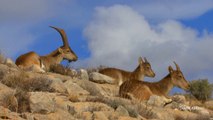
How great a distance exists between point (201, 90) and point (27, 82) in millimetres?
19700

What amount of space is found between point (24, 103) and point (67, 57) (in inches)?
680

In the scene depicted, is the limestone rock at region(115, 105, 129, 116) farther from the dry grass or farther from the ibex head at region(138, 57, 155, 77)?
the ibex head at region(138, 57, 155, 77)

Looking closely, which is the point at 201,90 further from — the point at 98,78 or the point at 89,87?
the point at 89,87

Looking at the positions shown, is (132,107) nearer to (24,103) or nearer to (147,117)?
(147,117)

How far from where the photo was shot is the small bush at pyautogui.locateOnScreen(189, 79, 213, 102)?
32.6m

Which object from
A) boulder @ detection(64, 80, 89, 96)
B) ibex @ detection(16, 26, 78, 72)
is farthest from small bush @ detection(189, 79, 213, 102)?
boulder @ detection(64, 80, 89, 96)

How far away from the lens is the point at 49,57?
2747 centimetres

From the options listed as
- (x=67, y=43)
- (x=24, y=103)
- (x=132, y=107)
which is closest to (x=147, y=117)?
(x=132, y=107)

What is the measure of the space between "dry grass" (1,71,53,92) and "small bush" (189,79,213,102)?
60.4ft

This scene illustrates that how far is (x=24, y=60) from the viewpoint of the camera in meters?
25.3

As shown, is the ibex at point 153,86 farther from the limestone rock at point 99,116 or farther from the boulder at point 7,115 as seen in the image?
the boulder at point 7,115

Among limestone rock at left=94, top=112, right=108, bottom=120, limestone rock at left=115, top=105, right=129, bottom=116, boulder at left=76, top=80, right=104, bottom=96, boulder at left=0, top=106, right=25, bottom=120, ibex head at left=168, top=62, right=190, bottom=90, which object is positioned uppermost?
ibex head at left=168, top=62, right=190, bottom=90

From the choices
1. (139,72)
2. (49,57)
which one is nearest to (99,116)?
(49,57)

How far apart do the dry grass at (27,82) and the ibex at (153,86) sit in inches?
188
